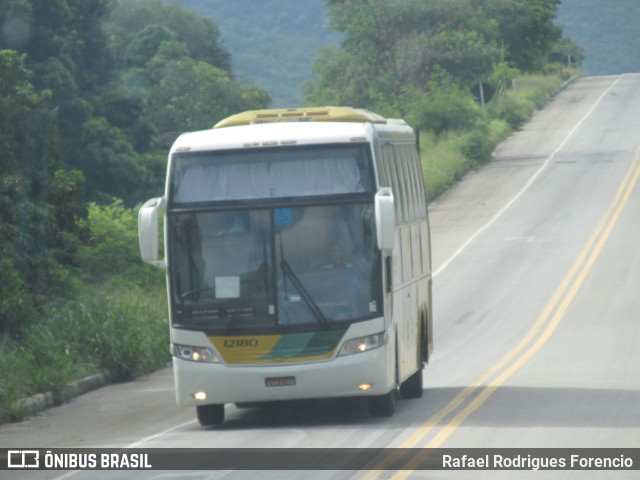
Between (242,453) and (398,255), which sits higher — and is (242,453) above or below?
below

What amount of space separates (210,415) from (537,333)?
13.3 m

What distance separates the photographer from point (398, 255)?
52.4 ft

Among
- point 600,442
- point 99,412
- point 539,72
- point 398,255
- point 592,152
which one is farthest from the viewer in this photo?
point 539,72

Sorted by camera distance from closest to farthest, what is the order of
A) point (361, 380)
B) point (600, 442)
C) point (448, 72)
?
1. point (600, 442)
2. point (361, 380)
3. point (448, 72)

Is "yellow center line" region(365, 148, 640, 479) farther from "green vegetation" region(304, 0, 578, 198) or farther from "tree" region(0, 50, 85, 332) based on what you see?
"green vegetation" region(304, 0, 578, 198)

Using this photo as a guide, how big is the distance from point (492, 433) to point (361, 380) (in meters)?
1.68

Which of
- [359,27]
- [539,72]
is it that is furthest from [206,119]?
[539,72]

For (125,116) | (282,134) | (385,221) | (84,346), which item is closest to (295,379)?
(385,221)

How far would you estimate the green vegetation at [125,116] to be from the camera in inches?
882

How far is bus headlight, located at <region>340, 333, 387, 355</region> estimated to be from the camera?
14.4 metres

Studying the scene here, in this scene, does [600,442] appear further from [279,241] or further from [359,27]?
A: [359,27]

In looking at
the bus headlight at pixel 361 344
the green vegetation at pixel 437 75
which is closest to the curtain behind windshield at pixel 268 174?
the bus headlight at pixel 361 344

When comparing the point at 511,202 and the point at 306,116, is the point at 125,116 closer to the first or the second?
the point at 511,202

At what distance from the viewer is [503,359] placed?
2320 cm
